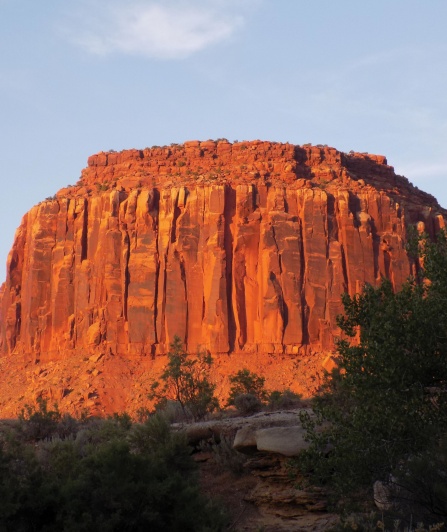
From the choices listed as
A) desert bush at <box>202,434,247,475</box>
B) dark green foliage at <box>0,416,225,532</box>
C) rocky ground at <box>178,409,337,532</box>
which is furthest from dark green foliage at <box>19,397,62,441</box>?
dark green foliage at <box>0,416,225,532</box>

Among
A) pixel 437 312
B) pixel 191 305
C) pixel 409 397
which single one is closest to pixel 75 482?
pixel 409 397

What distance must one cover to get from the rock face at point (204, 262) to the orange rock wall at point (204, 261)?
3.6 inches

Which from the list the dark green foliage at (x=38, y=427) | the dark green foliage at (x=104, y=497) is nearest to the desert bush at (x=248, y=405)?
the dark green foliage at (x=38, y=427)

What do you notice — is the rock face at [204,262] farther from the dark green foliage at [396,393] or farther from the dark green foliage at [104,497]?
the dark green foliage at [104,497]

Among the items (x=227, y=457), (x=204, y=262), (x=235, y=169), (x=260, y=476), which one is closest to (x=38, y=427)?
(x=227, y=457)

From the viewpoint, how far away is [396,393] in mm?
16125

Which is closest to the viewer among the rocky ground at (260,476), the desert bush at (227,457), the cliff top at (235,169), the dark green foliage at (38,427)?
the rocky ground at (260,476)

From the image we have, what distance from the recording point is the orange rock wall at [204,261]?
203 feet

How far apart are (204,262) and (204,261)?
0.07 meters

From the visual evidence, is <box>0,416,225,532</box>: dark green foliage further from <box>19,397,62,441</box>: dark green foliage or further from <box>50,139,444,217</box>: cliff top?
<box>50,139,444,217</box>: cliff top

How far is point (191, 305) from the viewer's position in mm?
62812

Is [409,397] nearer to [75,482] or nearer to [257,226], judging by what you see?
[75,482]

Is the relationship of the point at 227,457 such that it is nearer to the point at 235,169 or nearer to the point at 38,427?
the point at 38,427

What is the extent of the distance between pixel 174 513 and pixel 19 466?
3.14 metres
